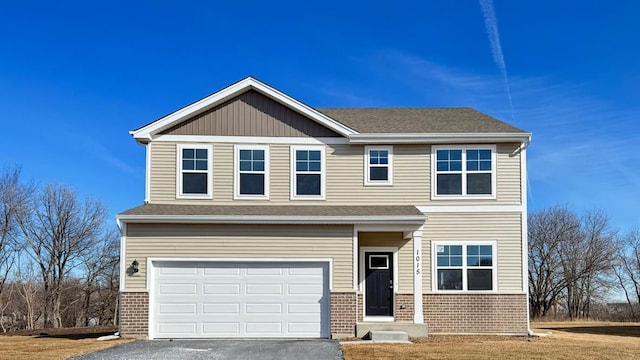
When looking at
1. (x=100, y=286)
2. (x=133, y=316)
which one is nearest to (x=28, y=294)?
(x=100, y=286)

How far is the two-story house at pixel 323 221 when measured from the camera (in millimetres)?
14844

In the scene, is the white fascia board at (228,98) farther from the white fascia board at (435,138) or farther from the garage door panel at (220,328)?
the garage door panel at (220,328)

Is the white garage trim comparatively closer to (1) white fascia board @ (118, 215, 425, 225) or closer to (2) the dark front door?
(1) white fascia board @ (118, 215, 425, 225)

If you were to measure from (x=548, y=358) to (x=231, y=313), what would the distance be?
25.1 ft

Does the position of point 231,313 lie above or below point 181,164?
below

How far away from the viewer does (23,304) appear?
3144 centimetres

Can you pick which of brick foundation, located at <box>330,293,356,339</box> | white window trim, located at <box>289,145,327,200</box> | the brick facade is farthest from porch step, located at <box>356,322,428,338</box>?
white window trim, located at <box>289,145,327,200</box>

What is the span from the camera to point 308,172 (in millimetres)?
16406

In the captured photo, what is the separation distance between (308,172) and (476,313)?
20.0ft

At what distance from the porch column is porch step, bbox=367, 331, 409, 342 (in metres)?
1.39

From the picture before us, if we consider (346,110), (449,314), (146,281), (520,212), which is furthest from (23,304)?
(520,212)

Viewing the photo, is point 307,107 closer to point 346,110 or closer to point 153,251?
point 346,110

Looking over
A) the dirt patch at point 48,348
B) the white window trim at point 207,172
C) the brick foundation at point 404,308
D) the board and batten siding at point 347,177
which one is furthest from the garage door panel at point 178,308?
the brick foundation at point 404,308

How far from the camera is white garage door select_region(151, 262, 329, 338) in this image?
14.8 meters
